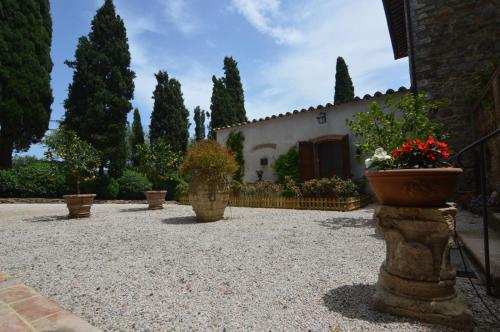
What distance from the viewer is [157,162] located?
16453mm

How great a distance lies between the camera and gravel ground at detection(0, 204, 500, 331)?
6.27ft

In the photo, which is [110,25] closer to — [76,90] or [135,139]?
[76,90]

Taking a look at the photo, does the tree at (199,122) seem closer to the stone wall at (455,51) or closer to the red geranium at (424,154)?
the stone wall at (455,51)

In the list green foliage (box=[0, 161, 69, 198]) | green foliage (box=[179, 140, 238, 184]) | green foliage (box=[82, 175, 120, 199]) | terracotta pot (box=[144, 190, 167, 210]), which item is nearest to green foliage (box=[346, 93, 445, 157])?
green foliage (box=[179, 140, 238, 184])

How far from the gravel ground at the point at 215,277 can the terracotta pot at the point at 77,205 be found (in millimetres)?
2682

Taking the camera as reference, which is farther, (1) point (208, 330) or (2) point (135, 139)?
(2) point (135, 139)

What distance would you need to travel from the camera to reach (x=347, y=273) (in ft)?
9.18

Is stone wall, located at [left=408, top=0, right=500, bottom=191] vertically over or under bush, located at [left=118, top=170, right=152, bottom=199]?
over

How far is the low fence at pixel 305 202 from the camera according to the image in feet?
26.9

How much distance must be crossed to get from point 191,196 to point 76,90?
13455mm

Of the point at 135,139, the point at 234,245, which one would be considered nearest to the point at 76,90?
the point at 135,139

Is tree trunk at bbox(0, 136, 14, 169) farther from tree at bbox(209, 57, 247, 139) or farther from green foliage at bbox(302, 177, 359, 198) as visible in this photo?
green foliage at bbox(302, 177, 359, 198)

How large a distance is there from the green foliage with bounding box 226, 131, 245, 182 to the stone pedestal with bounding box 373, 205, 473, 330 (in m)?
11.4

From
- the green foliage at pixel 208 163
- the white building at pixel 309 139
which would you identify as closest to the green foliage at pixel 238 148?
the white building at pixel 309 139
